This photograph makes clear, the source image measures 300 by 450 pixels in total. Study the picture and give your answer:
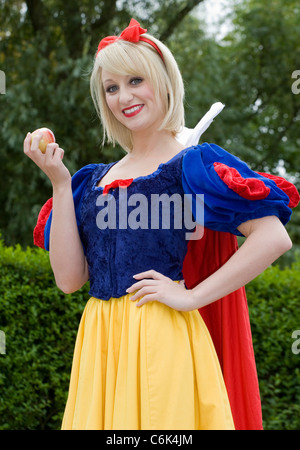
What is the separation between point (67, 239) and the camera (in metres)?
1.70

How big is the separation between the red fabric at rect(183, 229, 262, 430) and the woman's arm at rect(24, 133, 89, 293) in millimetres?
Result: 354

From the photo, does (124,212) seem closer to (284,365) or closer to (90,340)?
(90,340)

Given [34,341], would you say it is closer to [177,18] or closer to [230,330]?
[230,330]

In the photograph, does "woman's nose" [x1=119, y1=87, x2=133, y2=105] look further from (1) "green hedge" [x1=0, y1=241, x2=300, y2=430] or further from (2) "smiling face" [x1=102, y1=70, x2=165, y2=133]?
(1) "green hedge" [x1=0, y1=241, x2=300, y2=430]

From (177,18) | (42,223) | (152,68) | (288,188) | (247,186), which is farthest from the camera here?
(177,18)

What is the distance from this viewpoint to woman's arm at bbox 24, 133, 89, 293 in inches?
63.1

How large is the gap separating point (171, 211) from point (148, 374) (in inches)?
18.5

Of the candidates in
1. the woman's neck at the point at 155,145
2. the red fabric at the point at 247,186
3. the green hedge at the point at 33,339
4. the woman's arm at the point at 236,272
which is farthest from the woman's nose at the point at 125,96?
the green hedge at the point at 33,339

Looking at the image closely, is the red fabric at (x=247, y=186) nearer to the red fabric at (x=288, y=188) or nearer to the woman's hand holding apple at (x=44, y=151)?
the red fabric at (x=288, y=188)

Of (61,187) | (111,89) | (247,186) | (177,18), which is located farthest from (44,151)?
Result: (177,18)

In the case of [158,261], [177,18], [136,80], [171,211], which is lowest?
[158,261]

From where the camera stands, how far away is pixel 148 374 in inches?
58.3

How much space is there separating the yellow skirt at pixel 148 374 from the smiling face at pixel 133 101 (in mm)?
560

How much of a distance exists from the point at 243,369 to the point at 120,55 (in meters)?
1.03
